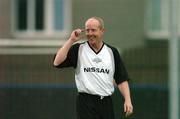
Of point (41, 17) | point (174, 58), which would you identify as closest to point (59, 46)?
point (41, 17)

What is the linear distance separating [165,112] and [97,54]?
649cm

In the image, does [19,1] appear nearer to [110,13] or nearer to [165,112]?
[110,13]

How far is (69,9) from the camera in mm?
18844

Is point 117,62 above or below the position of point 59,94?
above

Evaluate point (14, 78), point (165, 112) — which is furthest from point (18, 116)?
point (165, 112)

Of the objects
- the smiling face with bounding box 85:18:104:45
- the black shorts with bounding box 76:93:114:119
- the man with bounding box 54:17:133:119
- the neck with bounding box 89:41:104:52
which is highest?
the smiling face with bounding box 85:18:104:45

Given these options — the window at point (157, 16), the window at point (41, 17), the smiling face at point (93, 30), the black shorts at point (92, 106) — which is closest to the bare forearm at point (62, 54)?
the smiling face at point (93, 30)

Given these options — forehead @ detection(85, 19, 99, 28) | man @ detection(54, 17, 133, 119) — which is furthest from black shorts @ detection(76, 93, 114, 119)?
forehead @ detection(85, 19, 99, 28)

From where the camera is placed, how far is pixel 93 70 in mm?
6793

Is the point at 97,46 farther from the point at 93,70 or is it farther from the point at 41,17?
the point at 41,17

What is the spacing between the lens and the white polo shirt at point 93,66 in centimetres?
678

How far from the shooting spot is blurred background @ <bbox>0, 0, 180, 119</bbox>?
1319cm

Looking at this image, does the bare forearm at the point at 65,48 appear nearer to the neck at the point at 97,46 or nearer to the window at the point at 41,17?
the neck at the point at 97,46

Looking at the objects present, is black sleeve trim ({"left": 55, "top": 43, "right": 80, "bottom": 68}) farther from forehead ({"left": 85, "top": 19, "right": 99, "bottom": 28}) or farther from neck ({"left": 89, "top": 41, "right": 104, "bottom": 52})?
forehead ({"left": 85, "top": 19, "right": 99, "bottom": 28})
